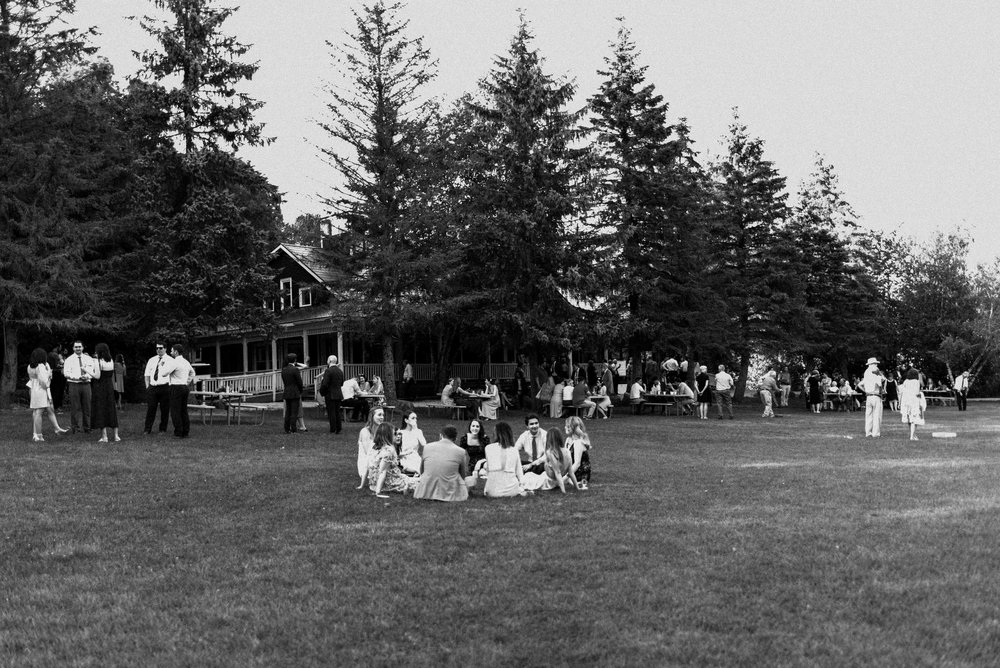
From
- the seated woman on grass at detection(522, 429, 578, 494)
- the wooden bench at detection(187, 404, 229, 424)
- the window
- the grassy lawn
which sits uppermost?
the window

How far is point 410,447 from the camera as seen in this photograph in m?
12.5

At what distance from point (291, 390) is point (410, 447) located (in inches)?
271

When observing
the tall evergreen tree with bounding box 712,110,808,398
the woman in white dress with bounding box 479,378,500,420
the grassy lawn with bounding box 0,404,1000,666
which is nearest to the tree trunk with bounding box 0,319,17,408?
the woman in white dress with bounding box 479,378,500,420

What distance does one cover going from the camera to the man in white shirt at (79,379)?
16.8 m

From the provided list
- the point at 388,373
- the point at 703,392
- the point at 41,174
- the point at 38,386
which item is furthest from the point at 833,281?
the point at 38,386

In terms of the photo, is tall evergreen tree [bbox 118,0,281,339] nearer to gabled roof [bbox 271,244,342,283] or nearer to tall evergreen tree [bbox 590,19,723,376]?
gabled roof [bbox 271,244,342,283]

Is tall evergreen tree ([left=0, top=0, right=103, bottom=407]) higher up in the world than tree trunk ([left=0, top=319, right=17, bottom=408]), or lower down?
higher up

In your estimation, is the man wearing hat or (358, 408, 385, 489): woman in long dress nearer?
(358, 408, 385, 489): woman in long dress

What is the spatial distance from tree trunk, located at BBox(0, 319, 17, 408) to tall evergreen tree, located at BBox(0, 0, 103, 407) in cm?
3

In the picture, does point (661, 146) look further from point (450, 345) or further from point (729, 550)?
point (729, 550)

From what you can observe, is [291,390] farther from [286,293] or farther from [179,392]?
[286,293]

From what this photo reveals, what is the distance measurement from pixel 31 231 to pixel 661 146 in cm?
2136

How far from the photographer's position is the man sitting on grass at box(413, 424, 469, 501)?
10531 millimetres

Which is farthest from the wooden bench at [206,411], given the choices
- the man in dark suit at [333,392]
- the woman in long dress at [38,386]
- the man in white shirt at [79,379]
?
the woman in long dress at [38,386]
